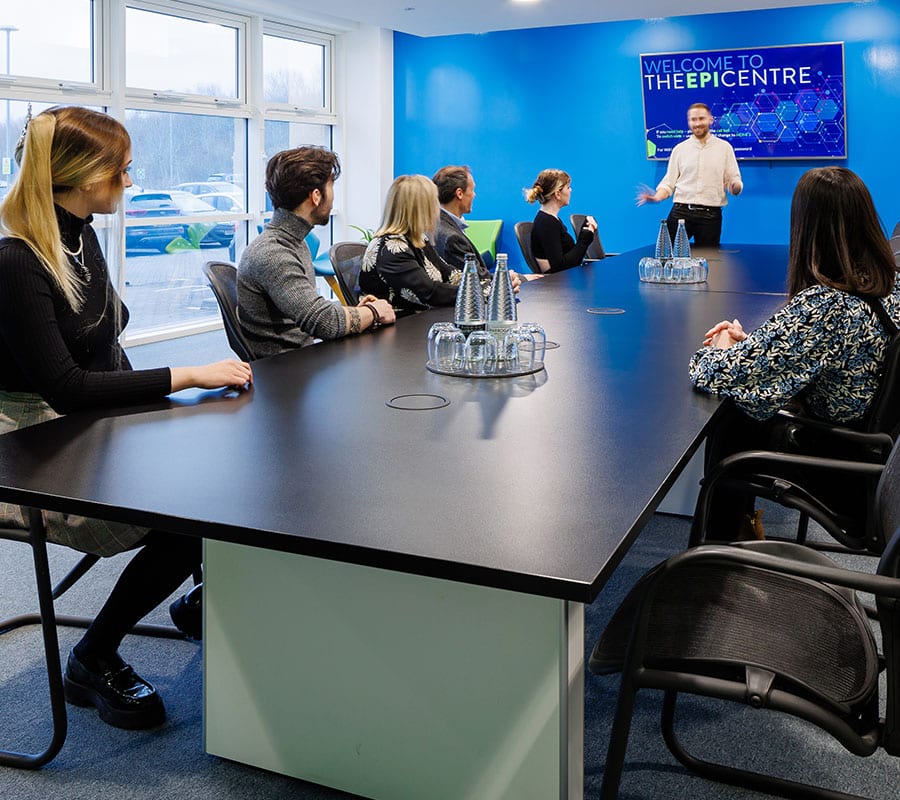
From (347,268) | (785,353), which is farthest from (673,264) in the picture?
(785,353)

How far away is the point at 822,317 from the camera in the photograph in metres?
2.14

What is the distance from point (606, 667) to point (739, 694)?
0.20 m

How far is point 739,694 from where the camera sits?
1.40 metres

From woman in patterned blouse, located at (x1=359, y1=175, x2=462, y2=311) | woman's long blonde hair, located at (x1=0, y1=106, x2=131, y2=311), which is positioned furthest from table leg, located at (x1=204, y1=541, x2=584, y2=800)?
woman in patterned blouse, located at (x1=359, y1=175, x2=462, y2=311)

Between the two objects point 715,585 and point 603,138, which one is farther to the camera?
point 603,138

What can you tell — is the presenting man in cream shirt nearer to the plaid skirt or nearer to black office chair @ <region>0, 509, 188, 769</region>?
the plaid skirt

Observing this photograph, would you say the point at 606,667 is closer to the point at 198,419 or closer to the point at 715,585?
the point at 715,585

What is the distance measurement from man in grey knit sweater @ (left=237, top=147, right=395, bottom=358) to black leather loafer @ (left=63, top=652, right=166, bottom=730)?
111 centimetres

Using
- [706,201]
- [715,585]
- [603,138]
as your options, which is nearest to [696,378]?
[715,585]

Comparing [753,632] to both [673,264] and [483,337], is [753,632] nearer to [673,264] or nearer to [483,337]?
[483,337]

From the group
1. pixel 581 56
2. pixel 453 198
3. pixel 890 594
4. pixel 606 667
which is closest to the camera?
pixel 890 594

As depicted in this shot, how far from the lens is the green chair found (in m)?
Result: 9.02

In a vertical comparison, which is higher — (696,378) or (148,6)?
(148,6)

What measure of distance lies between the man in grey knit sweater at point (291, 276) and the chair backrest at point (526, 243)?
266 centimetres
